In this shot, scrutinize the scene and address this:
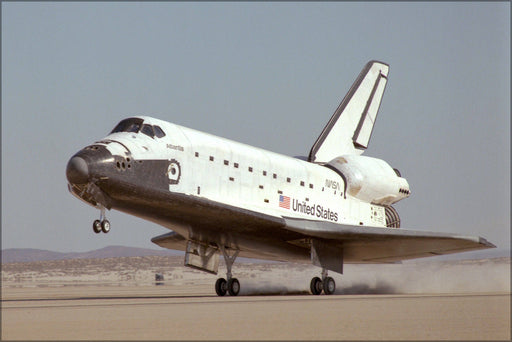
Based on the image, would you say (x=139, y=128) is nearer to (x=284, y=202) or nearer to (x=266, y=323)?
(x=284, y=202)

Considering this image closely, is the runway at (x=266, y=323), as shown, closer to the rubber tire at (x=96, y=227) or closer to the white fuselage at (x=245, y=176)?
the rubber tire at (x=96, y=227)

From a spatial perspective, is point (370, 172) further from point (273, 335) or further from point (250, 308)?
point (273, 335)

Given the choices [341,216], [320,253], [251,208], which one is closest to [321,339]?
[251,208]

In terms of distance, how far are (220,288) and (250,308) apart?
26.0 ft

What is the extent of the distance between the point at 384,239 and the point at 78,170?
28.2 feet

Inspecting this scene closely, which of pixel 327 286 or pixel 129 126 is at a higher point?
pixel 129 126

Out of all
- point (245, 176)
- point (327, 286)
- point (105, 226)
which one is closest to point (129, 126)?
point (105, 226)

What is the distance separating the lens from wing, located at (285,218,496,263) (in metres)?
19.6

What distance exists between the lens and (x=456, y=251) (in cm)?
2105

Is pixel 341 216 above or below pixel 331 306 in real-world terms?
above

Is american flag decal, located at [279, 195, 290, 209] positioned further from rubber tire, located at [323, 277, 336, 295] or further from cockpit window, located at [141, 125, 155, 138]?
cockpit window, located at [141, 125, 155, 138]

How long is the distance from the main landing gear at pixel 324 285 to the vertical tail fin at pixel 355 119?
15.0ft

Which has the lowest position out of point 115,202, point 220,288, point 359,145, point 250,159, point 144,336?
point 144,336

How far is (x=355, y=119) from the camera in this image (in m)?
26.4
